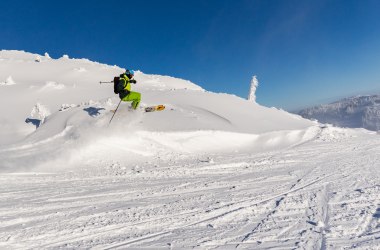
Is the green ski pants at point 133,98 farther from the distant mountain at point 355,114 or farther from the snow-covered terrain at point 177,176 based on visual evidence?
the distant mountain at point 355,114

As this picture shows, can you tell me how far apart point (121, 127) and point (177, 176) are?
5.46 metres

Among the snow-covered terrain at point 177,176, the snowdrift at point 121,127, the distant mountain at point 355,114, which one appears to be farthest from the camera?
the distant mountain at point 355,114

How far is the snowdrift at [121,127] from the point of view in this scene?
13.5 m

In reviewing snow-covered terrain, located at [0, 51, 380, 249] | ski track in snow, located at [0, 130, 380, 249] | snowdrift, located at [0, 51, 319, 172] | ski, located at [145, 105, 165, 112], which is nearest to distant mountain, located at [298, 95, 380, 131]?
snowdrift, located at [0, 51, 319, 172]

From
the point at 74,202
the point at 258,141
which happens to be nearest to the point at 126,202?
the point at 74,202

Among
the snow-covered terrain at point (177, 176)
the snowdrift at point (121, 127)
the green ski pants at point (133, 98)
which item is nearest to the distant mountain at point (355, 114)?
the snowdrift at point (121, 127)

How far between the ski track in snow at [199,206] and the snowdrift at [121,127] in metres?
1.48

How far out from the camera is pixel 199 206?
7.21 metres

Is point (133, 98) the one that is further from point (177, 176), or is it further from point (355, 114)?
point (355, 114)

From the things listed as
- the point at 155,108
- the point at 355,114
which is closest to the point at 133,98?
the point at 155,108

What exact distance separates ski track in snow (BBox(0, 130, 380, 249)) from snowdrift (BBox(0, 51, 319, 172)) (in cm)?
148

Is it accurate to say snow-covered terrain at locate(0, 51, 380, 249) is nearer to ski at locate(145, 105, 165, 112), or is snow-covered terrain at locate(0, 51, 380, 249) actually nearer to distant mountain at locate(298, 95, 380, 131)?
ski at locate(145, 105, 165, 112)

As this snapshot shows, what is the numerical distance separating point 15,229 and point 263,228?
4590 mm

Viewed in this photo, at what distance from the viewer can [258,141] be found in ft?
56.0
